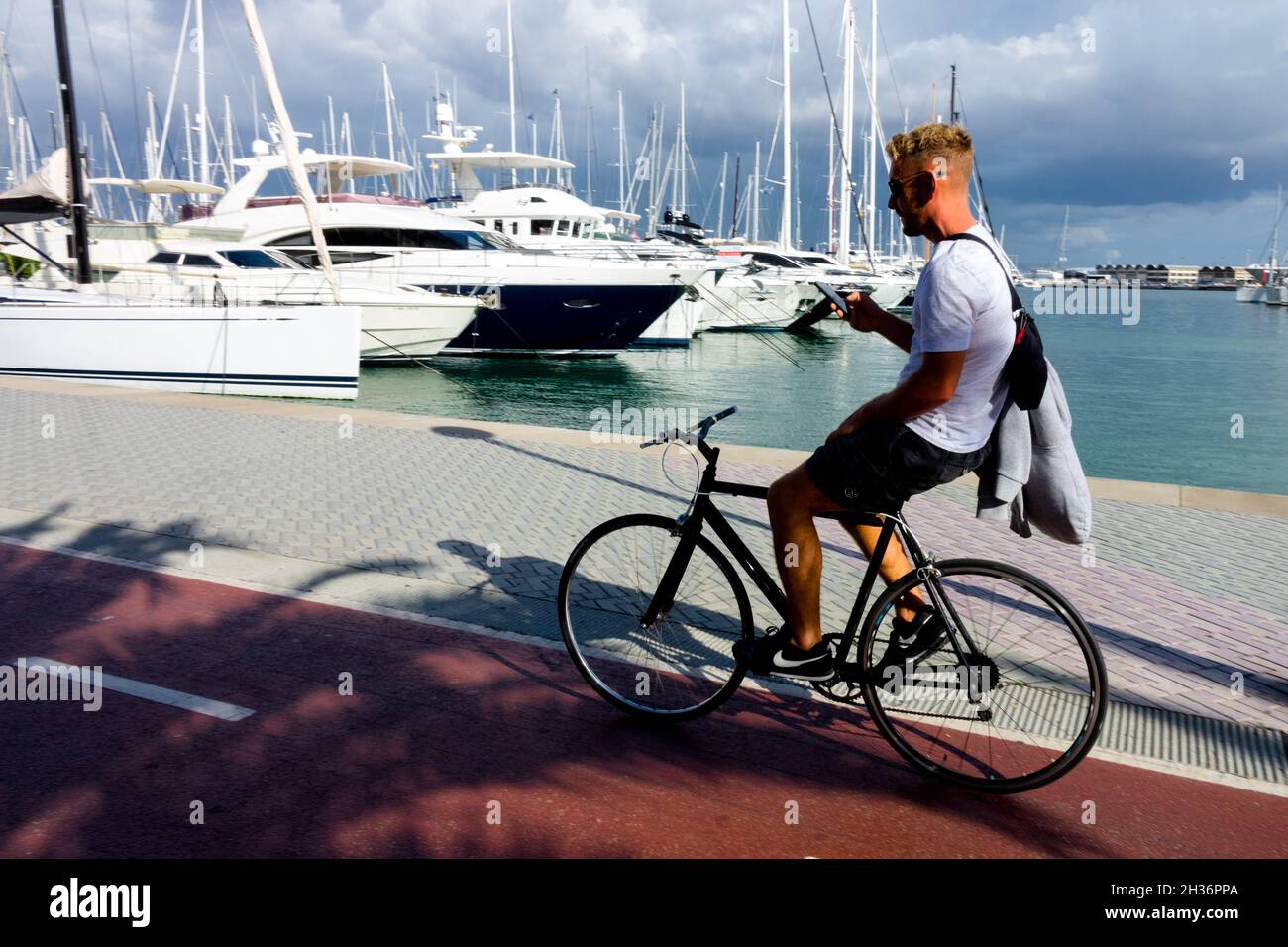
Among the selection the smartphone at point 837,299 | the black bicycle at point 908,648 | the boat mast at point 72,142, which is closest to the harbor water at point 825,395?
the boat mast at point 72,142

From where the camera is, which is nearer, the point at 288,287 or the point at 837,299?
the point at 837,299

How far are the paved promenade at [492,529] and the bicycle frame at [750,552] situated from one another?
61 centimetres

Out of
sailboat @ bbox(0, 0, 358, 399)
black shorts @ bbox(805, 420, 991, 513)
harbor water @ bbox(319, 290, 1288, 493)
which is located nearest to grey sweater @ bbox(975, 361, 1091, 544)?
black shorts @ bbox(805, 420, 991, 513)

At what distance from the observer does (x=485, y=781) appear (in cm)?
345

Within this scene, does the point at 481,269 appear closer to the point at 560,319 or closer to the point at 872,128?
the point at 560,319

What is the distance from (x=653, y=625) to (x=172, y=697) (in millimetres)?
1868

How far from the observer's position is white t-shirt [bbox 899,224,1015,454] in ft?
9.91

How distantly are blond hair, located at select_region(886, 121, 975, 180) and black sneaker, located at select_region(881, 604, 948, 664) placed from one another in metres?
1.39

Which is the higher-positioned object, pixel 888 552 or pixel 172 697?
pixel 888 552

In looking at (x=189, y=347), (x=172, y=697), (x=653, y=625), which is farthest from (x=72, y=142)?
(x=653, y=625)

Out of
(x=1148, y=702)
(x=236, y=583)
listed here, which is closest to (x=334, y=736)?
(x=236, y=583)

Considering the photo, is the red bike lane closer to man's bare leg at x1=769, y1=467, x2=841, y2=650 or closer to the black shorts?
man's bare leg at x1=769, y1=467, x2=841, y2=650

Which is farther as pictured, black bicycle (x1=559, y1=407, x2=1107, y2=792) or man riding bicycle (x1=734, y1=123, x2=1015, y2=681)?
black bicycle (x1=559, y1=407, x2=1107, y2=792)
